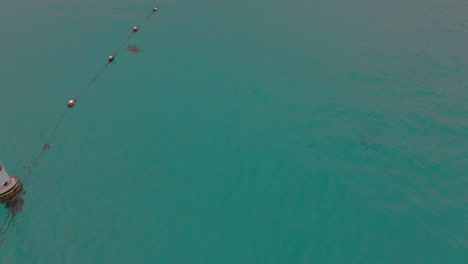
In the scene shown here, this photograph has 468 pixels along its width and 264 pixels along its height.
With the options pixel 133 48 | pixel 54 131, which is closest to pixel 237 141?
pixel 54 131

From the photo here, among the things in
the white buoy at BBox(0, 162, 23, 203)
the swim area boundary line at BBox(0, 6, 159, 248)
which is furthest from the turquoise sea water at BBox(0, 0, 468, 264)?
the white buoy at BBox(0, 162, 23, 203)

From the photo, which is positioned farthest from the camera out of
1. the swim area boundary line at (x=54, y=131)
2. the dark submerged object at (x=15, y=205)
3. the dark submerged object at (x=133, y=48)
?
the dark submerged object at (x=133, y=48)

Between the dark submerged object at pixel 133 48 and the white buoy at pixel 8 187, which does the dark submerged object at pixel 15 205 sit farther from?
the dark submerged object at pixel 133 48

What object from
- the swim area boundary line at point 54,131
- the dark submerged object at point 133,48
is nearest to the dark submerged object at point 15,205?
the swim area boundary line at point 54,131

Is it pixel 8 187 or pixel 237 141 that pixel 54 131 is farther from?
pixel 237 141

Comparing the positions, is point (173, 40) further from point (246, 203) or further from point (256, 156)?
point (246, 203)

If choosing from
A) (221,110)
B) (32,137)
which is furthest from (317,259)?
(32,137)

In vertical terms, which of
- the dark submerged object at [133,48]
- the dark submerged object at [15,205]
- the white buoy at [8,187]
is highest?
the dark submerged object at [133,48]
